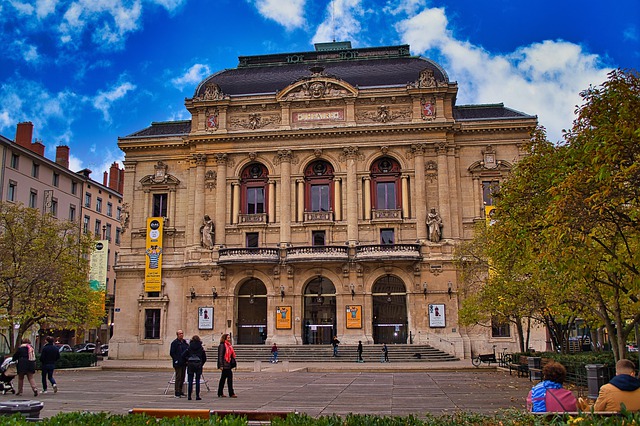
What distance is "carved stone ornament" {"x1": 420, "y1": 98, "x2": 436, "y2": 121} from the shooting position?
54.7 meters

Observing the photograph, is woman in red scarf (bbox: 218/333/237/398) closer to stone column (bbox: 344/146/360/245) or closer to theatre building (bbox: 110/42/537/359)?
theatre building (bbox: 110/42/537/359)

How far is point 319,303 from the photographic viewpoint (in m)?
53.8

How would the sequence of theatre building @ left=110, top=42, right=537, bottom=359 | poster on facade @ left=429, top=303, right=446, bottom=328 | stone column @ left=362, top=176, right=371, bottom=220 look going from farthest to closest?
1. stone column @ left=362, top=176, right=371, bottom=220
2. theatre building @ left=110, top=42, right=537, bottom=359
3. poster on facade @ left=429, top=303, right=446, bottom=328

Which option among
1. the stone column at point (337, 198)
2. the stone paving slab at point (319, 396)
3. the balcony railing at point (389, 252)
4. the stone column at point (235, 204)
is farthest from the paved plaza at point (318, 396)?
the stone column at point (235, 204)

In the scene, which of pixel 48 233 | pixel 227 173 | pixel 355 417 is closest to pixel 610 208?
pixel 355 417

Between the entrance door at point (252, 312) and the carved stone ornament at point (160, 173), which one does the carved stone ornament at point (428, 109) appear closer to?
the entrance door at point (252, 312)

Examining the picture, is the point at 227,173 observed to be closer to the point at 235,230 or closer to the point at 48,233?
the point at 235,230

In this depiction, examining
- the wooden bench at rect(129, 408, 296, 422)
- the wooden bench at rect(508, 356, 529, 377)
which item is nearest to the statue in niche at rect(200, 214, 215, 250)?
the wooden bench at rect(508, 356, 529, 377)

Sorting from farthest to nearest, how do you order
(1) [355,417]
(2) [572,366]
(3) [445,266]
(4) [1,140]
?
1. (4) [1,140]
2. (3) [445,266]
3. (2) [572,366]
4. (1) [355,417]

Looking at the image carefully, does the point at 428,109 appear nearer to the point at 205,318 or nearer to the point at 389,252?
the point at 389,252

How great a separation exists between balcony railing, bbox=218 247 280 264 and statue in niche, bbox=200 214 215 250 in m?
2.20

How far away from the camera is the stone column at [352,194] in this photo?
175ft

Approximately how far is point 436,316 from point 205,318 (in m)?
19.5

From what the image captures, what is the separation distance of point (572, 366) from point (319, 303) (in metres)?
29.8
